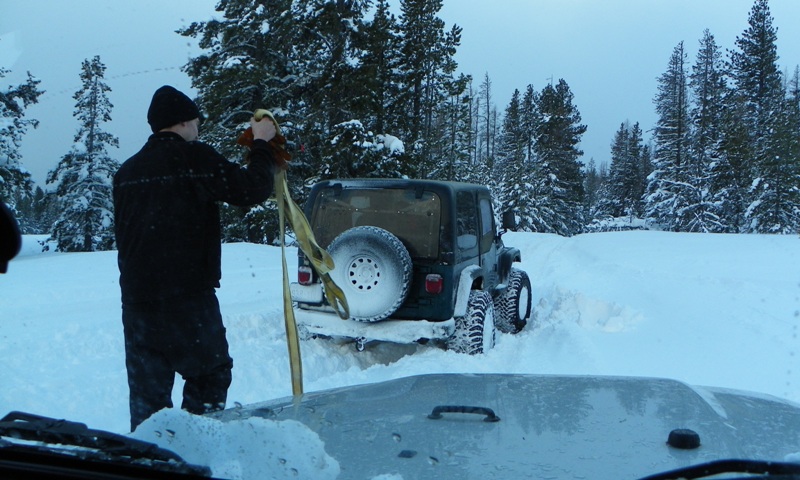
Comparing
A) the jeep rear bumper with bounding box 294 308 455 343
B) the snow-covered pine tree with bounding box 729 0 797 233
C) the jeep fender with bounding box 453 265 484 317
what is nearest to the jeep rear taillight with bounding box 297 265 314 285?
the jeep rear bumper with bounding box 294 308 455 343

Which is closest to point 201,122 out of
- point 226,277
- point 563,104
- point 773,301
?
point 773,301

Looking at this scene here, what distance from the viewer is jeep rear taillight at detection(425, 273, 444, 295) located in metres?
6.03

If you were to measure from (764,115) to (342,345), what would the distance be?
4596mm

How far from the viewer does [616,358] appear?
6.09 meters

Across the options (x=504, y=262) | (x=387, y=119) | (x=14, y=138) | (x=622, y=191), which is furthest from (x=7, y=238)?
(x=622, y=191)

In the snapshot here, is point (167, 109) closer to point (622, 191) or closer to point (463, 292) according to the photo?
point (463, 292)

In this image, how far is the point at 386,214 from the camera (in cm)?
620

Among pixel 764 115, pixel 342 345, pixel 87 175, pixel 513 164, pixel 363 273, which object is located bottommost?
pixel 342 345

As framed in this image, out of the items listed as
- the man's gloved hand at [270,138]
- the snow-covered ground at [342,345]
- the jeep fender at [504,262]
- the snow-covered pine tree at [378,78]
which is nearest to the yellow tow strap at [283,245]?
the man's gloved hand at [270,138]

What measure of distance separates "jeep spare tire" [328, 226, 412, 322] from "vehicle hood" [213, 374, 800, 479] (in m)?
2.58

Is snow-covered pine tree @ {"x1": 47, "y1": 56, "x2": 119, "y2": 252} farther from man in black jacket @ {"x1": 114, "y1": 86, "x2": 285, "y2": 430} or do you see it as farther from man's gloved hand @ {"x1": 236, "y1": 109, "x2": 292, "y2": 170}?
man's gloved hand @ {"x1": 236, "y1": 109, "x2": 292, "y2": 170}

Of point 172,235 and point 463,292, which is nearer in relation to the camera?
point 172,235

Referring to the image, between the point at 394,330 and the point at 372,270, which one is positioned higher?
the point at 372,270

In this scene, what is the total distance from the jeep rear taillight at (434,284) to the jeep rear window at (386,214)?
180 mm
